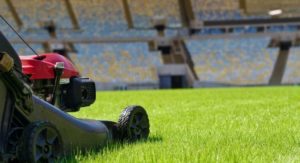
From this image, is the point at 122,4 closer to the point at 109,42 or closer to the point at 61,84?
the point at 109,42

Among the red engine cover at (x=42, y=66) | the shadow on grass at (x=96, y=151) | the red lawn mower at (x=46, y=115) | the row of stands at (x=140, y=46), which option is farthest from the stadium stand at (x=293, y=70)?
the red engine cover at (x=42, y=66)

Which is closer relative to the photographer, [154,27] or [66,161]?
[66,161]

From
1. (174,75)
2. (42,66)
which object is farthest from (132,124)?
(174,75)

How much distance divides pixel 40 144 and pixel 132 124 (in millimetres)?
1486

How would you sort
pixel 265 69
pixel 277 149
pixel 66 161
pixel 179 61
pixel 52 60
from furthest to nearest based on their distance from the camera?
1. pixel 179 61
2. pixel 265 69
3. pixel 52 60
4. pixel 277 149
5. pixel 66 161

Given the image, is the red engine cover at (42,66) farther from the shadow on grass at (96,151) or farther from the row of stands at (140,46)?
the row of stands at (140,46)

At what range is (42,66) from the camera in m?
3.56

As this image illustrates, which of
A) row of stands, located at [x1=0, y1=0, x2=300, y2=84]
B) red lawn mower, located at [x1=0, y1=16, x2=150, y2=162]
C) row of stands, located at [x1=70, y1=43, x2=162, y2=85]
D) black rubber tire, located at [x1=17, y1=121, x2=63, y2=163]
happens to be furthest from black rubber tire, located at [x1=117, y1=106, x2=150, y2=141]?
row of stands, located at [x1=0, y1=0, x2=300, y2=84]

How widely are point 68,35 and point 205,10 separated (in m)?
13.5

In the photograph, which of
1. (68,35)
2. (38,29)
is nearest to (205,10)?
(68,35)

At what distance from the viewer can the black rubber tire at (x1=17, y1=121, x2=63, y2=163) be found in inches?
94.7

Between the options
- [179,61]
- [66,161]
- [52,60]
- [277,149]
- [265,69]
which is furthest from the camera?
[179,61]

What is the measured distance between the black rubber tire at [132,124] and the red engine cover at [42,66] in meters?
0.57

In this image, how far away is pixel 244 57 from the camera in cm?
4069
